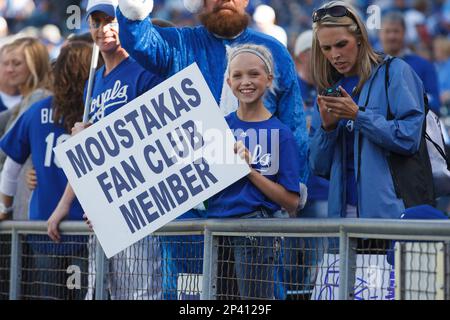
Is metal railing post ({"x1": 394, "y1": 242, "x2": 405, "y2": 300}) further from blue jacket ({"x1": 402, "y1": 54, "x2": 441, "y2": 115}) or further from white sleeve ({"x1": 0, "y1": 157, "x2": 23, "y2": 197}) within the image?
blue jacket ({"x1": 402, "y1": 54, "x2": 441, "y2": 115})

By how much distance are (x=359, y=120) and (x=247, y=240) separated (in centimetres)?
79

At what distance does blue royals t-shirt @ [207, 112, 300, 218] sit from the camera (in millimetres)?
6324

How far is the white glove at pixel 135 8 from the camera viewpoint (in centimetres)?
657

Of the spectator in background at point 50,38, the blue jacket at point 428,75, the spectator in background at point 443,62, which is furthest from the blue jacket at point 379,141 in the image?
the spectator in background at point 443,62

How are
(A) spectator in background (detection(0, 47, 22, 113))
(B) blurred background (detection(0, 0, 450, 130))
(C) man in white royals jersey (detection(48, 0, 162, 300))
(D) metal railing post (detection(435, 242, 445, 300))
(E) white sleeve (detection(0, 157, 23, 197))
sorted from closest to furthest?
(D) metal railing post (detection(435, 242, 445, 300))
(C) man in white royals jersey (detection(48, 0, 162, 300))
(E) white sleeve (detection(0, 157, 23, 197))
(A) spectator in background (detection(0, 47, 22, 113))
(B) blurred background (detection(0, 0, 450, 130))

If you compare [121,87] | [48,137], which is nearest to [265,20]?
[121,87]

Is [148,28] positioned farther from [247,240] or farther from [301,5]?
[301,5]

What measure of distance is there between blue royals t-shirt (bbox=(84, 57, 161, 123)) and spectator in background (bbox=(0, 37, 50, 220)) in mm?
1553

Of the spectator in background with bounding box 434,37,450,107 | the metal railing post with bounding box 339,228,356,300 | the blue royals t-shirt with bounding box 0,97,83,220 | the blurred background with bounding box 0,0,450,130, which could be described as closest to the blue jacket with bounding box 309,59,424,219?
the metal railing post with bounding box 339,228,356,300

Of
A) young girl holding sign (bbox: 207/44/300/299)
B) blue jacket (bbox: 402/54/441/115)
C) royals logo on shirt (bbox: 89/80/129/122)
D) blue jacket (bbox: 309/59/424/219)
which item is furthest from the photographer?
blue jacket (bbox: 402/54/441/115)

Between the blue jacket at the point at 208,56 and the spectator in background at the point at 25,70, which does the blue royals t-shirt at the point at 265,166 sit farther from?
the spectator in background at the point at 25,70

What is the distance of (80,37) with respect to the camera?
8.34 meters

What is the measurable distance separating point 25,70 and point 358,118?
4.01 metres
